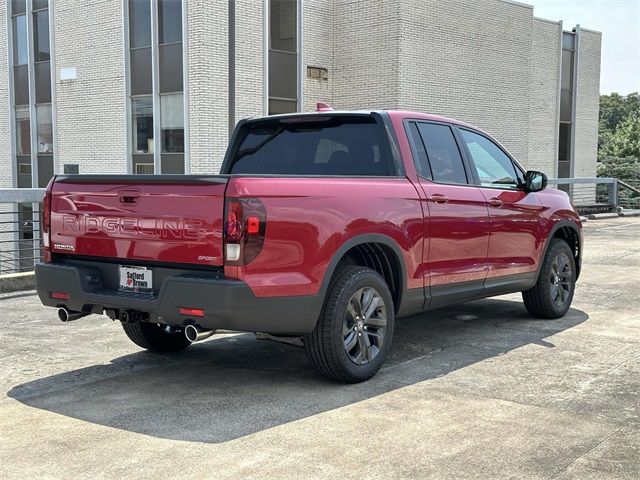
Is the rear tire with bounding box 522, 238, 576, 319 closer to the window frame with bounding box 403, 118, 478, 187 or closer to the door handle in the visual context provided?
the window frame with bounding box 403, 118, 478, 187

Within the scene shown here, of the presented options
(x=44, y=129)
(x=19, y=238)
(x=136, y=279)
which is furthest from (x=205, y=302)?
(x=19, y=238)

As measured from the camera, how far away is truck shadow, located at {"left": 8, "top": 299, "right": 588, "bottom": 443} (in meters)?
4.82

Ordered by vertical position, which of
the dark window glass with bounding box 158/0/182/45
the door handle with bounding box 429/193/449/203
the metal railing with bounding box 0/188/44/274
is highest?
the dark window glass with bounding box 158/0/182/45

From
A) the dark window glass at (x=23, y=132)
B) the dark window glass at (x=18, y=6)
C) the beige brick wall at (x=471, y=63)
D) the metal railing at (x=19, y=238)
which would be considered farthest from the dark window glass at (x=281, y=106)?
the dark window glass at (x=18, y=6)

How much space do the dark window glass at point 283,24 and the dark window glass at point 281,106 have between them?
143 cm

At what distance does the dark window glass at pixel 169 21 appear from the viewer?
2072 centimetres

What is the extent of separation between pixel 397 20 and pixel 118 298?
18912 mm

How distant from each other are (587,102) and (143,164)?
763 inches

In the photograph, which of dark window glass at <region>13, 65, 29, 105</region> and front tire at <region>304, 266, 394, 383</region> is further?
dark window glass at <region>13, 65, 29, 105</region>

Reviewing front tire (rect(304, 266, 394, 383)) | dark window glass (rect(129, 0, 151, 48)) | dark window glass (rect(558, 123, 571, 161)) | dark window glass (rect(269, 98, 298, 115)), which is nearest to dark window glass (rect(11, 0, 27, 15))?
dark window glass (rect(129, 0, 151, 48))

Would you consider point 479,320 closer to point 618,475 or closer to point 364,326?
point 364,326

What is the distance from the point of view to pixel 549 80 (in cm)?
3038

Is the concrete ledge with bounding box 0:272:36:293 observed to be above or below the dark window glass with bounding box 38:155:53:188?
below

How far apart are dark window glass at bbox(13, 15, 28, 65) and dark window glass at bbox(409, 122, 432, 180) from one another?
70.6 ft
